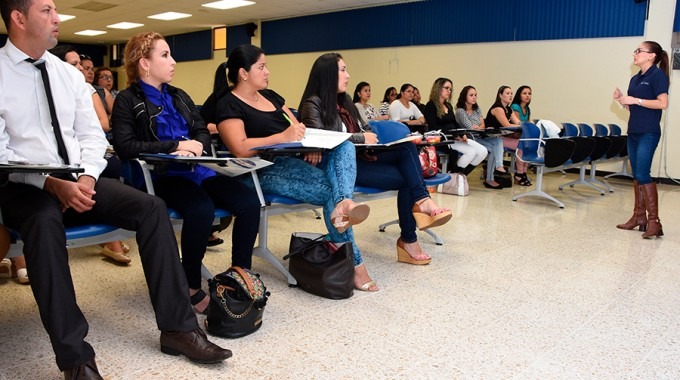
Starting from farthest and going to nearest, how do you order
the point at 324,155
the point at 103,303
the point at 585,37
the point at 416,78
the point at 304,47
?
1. the point at 304,47
2. the point at 416,78
3. the point at 585,37
4. the point at 324,155
5. the point at 103,303

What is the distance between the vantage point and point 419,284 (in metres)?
2.83

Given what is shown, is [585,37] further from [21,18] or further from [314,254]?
[21,18]

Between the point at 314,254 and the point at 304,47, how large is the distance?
34.4 ft

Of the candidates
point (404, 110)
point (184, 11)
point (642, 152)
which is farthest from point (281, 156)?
point (184, 11)

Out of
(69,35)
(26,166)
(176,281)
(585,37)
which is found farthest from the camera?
(69,35)

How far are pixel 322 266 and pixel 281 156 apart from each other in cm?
58

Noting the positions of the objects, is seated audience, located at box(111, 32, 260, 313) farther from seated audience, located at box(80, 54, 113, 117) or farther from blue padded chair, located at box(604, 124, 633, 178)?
blue padded chair, located at box(604, 124, 633, 178)

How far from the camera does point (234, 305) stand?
2.08 m

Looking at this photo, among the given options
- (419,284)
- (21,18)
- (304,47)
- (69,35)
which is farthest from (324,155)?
(69,35)

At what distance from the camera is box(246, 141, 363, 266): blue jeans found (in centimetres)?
260

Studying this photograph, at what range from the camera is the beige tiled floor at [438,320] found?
1894mm

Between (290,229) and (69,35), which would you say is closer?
(290,229)

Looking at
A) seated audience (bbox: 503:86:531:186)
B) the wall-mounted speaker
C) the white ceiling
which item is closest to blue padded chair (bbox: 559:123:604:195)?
seated audience (bbox: 503:86:531:186)

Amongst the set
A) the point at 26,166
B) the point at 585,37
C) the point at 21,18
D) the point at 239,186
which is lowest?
the point at 239,186
